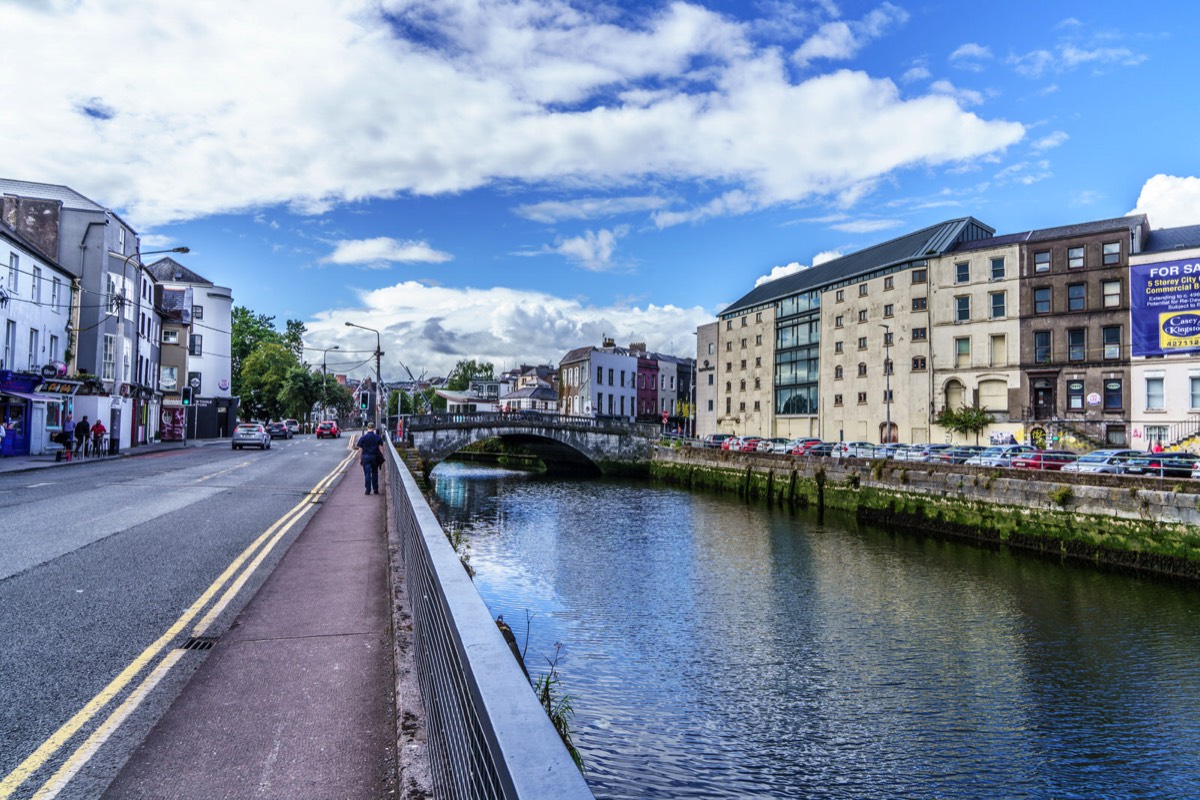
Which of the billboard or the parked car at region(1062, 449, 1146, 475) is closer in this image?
the parked car at region(1062, 449, 1146, 475)

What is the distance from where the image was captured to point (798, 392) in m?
63.7

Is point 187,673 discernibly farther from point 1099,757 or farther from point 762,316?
point 762,316

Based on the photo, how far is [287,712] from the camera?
5.04 meters

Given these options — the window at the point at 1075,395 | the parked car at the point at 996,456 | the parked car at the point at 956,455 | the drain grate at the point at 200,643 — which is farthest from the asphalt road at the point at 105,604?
the window at the point at 1075,395

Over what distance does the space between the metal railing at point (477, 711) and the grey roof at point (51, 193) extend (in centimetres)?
4395

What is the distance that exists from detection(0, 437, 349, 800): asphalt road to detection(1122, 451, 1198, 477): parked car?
2512 centimetres

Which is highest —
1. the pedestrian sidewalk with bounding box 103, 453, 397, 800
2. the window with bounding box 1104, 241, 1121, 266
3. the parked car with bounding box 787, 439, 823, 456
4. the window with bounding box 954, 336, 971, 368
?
the window with bounding box 1104, 241, 1121, 266

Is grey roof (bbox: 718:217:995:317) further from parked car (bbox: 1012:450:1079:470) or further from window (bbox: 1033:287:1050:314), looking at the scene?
parked car (bbox: 1012:450:1079:470)

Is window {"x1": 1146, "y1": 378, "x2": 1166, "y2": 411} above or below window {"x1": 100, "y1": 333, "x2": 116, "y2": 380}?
below

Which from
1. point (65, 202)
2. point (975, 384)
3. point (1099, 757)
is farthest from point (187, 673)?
point (975, 384)

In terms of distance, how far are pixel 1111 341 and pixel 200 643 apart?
167 ft

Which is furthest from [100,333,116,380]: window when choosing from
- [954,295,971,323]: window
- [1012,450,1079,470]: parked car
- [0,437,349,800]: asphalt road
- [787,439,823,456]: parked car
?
[954,295,971,323]: window

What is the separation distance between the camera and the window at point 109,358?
3959cm

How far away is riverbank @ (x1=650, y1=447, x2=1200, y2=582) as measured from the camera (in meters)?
21.1
